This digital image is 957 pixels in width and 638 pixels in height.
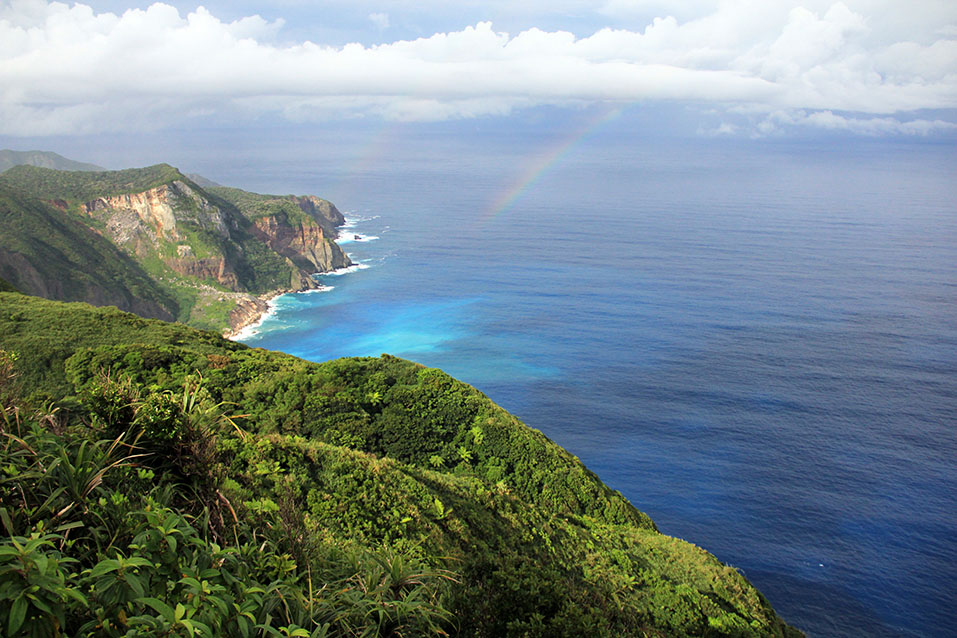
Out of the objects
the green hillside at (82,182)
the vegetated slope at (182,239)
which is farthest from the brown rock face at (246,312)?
the green hillside at (82,182)

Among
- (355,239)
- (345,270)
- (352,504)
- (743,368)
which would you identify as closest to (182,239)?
(345,270)

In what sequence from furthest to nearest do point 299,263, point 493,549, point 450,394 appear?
point 299,263 → point 450,394 → point 493,549

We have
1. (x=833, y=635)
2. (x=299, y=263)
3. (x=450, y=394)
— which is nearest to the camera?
(x=450, y=394)

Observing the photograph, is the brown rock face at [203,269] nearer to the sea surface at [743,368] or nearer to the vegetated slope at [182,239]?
the vegetated slope at [182,239]

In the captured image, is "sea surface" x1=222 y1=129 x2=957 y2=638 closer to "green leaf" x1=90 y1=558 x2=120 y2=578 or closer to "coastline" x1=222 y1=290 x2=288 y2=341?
"coastline" x1=222 y1=290 x2=288 y2=341

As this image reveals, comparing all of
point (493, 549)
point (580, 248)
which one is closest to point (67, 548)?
point (493, 549)

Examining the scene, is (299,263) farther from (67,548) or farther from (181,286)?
(67,548)
